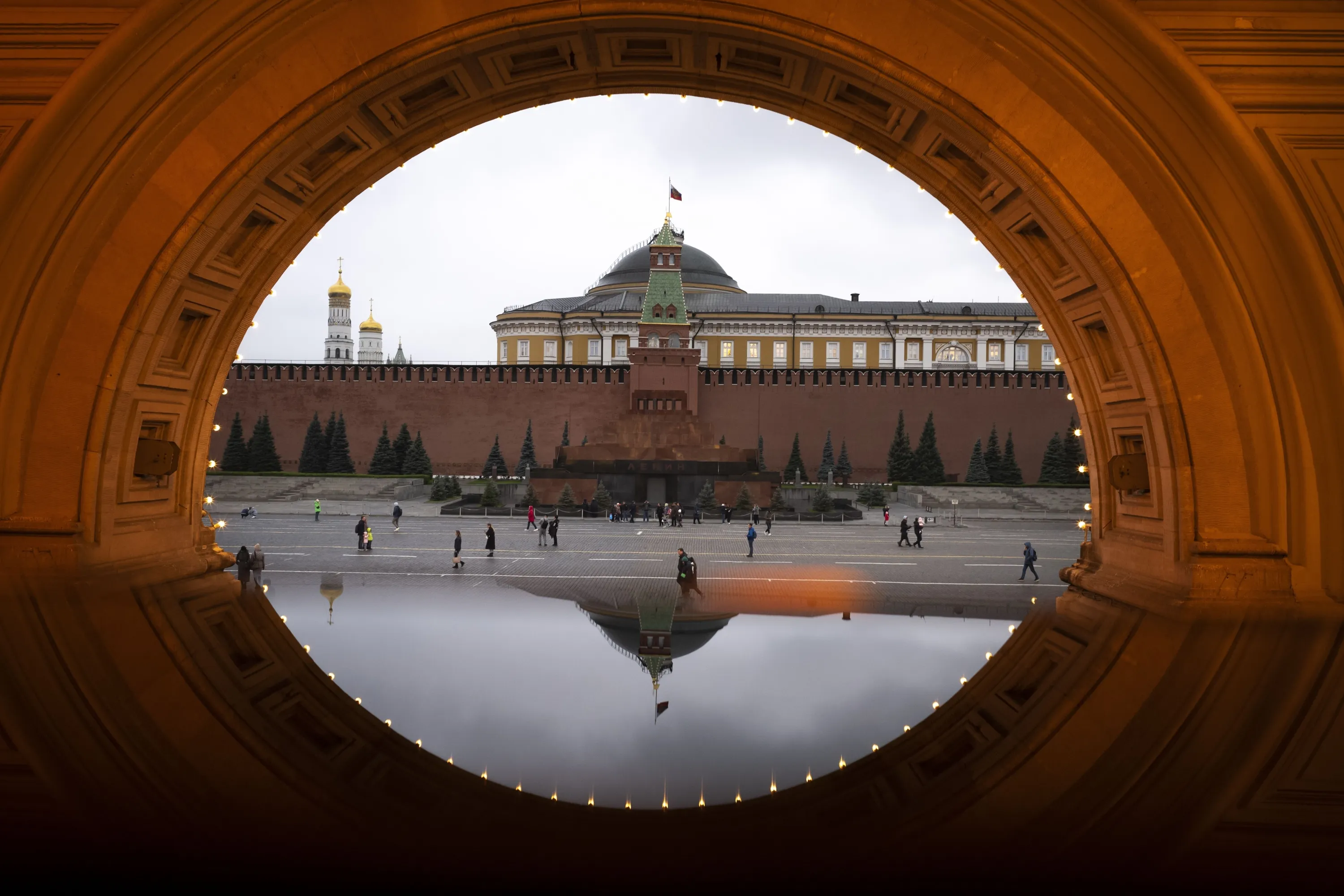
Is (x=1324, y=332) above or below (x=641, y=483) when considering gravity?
above

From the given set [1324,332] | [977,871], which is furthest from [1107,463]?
[977,871]

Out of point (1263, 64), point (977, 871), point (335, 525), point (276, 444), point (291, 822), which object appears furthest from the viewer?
point (276, 444)

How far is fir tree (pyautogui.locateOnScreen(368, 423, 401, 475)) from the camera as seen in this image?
36750 millimetres

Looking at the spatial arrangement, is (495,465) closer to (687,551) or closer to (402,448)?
(402,448)

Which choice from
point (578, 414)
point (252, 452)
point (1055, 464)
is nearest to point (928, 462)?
point (1055, 464)

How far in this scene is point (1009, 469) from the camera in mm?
36750

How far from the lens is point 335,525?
70.7 ft

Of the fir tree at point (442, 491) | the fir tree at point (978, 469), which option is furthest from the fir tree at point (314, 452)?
the fir tree at point (978, 469)

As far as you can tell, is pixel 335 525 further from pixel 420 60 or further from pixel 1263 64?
pixel 1263 64

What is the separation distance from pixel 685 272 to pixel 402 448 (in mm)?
31165

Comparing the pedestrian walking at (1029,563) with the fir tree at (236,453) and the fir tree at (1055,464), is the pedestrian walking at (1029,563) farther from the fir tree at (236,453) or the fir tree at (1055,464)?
the fir tree at (236,453)

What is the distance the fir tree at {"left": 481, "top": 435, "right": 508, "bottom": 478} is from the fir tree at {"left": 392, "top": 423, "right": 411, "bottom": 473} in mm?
3371

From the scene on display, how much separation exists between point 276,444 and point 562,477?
58.2 feet

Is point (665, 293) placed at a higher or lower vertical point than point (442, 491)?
higher
